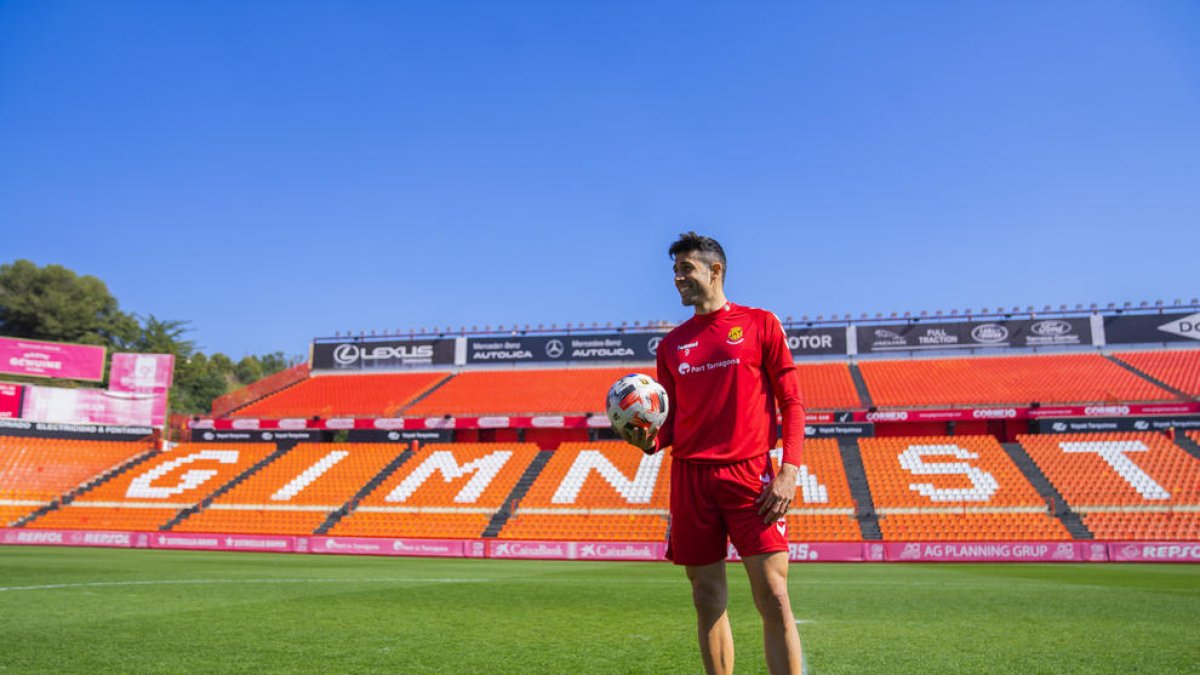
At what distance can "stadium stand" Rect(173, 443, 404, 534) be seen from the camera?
Answer: 30.3 meters

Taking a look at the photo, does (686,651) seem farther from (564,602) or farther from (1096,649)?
(564,602)

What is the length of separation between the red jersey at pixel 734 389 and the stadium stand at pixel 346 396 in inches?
1369

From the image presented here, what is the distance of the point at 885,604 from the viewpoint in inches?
400

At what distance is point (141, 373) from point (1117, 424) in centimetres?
4149

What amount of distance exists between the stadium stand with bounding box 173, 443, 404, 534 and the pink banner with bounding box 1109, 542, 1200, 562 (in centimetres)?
→ 2614

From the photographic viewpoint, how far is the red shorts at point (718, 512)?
3.91 m

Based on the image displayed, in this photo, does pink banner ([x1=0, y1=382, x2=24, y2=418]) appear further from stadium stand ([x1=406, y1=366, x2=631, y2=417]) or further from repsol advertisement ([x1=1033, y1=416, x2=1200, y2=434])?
repsol advertisement ([x1=1033, y1=416, x2=1200, y2=434])

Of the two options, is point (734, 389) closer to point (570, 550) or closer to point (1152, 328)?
point (570, 550)

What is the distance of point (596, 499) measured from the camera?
30.1m

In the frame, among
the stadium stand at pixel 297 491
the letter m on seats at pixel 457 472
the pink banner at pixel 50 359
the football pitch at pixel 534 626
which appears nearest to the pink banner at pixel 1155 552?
the football pitch at pixel 534 626

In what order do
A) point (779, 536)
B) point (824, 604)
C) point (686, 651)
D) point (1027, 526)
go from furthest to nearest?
point (1027, 526) → point (824, 604) → point (686, 651) → point (779, 536)

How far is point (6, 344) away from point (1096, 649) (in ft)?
142

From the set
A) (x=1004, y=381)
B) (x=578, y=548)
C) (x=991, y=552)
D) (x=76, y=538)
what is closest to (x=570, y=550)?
(x=578, y=548)

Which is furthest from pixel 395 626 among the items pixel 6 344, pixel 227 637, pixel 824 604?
pixel 6 344
